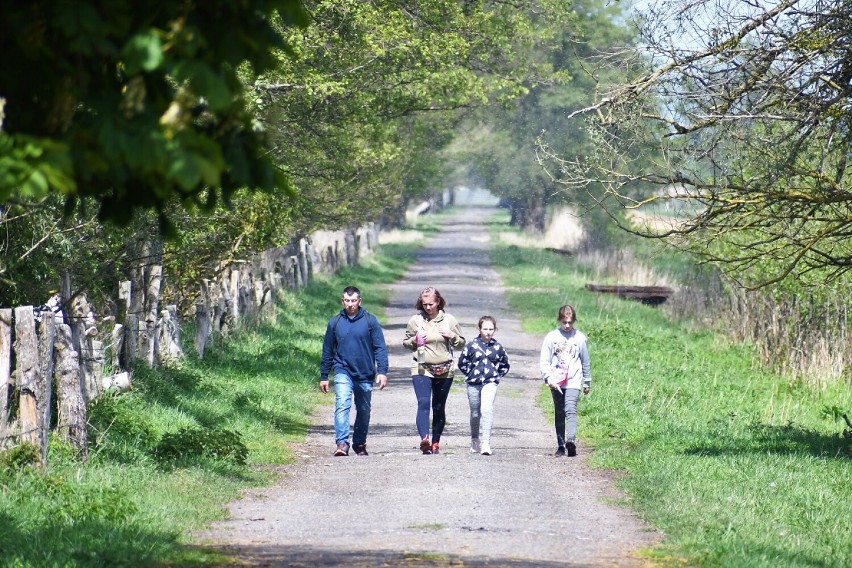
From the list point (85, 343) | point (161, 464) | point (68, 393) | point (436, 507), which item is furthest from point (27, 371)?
point (436, 507)

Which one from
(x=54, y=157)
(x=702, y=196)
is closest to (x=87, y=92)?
(x=54, y=157)

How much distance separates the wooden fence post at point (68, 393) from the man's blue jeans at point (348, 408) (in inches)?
132

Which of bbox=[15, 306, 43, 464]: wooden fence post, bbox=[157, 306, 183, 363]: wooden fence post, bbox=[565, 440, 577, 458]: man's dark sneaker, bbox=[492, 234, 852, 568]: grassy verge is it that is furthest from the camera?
bbox=[157, 306, 183, 363]: wooden fence post

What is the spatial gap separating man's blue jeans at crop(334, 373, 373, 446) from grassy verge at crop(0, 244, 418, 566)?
66 centimetres

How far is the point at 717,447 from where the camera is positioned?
15.1 meters

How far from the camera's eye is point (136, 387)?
15555 millimetres

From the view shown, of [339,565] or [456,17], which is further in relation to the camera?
[456,17]

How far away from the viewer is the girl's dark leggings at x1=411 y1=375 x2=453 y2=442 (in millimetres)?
A: 14727

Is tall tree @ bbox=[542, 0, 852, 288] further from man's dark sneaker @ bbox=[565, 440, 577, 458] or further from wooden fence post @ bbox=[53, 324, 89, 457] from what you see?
wooden fence post @ bbox=[53, 324, 89, 457]

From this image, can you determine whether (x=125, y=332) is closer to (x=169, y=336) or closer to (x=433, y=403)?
(x=169, y=336)

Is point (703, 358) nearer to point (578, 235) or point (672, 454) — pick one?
point (672, 454)

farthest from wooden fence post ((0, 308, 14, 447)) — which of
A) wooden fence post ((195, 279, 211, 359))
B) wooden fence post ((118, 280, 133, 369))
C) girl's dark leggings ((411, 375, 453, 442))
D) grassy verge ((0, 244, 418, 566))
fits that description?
wooden fence post ((195, 279, 211, 359))

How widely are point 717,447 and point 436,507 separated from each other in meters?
5.02

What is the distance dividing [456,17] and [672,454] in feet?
33.3
